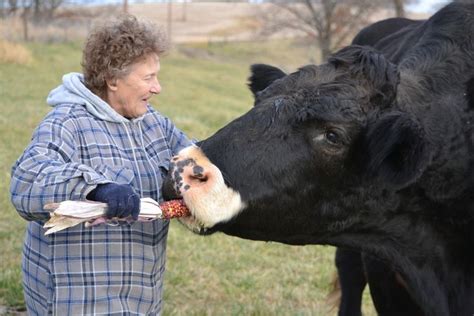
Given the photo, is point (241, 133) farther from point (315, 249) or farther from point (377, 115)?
point (315, 249)

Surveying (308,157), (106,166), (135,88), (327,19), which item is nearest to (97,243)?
(106,166)

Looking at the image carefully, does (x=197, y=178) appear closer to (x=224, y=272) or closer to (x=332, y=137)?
(x=332, y=137)

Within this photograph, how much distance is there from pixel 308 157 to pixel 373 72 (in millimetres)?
482

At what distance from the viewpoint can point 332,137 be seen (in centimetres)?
286

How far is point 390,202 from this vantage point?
10.3ft

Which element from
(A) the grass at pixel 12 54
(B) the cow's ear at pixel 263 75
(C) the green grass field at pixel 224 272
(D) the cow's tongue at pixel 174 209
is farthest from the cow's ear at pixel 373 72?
(A) the grass at pixel 12 54

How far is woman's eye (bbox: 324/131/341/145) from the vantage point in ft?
9.37

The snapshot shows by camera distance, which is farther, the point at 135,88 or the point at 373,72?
the point at 135,88

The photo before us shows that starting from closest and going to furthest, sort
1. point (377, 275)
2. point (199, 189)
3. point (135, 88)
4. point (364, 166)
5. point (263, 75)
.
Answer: point (199, 189), point (364, 166), point (135, 88), point (263, 75), point (377, 275)

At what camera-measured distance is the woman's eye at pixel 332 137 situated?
9.37 feet

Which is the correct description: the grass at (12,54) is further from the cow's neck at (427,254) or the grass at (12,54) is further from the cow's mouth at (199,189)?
the cow's mouth at (199,189)

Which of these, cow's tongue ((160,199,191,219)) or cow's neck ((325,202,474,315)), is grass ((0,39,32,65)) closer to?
cow's neck ((325,202,474,315))

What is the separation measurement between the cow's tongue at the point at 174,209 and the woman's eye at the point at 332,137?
616mm

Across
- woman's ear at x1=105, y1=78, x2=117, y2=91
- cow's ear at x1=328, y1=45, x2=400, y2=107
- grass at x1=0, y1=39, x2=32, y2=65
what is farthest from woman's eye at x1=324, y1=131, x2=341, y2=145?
grass at x1=0, y1=39, x2=32, y2=65
